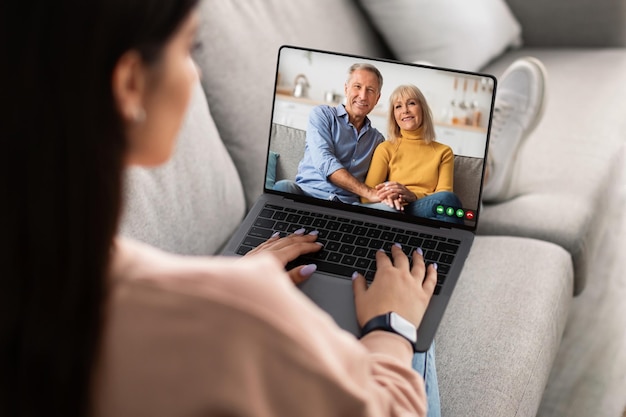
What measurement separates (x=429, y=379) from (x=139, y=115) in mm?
662

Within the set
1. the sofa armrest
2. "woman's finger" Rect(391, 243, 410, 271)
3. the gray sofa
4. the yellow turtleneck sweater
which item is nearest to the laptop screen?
the yellow turtleneck sweater

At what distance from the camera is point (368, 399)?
1.99 feet

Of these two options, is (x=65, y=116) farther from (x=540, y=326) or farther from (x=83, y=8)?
(x=540, y=326)

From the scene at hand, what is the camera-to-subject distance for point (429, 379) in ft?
3.53

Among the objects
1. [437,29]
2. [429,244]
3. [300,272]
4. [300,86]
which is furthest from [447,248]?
[437,29]

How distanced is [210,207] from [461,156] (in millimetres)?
458

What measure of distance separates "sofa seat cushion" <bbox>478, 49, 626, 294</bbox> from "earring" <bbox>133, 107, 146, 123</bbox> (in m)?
1.21

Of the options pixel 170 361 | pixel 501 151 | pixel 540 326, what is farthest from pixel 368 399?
pixel 501 151

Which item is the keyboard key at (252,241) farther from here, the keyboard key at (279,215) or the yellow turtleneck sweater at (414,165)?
the yellow turtleneck sweater at (414,165)

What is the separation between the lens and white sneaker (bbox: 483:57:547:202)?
66.8 inches

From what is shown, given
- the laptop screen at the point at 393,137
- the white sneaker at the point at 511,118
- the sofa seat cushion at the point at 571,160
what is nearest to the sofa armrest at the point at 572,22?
the sofa seat cushion at the point at 571,160

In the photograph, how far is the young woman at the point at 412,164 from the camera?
123 centimetres

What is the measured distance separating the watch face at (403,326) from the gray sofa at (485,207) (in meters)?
0.27

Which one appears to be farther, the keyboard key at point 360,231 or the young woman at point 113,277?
the keyboard key at point 360,231
